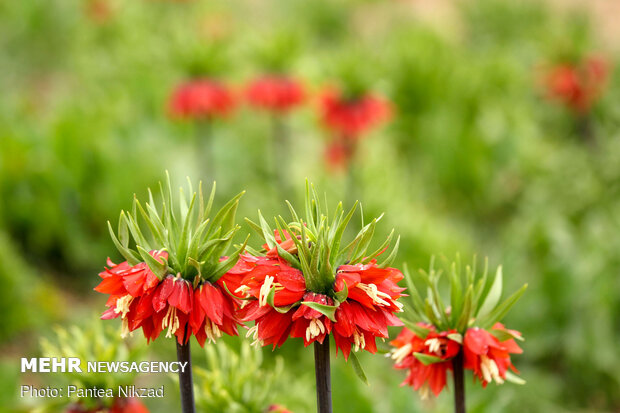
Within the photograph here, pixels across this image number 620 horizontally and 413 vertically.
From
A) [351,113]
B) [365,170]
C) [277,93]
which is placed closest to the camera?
[351,113]

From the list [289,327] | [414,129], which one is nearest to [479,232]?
[414,129]

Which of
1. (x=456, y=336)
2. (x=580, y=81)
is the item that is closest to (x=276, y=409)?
(x=456, y=336)

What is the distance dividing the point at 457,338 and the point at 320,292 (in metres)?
0.23

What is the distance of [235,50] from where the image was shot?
507 centimetres

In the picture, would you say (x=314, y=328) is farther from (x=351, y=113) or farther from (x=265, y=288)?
(x=351, y=113)

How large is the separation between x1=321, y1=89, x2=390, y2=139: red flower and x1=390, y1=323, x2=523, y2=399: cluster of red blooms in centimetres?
194

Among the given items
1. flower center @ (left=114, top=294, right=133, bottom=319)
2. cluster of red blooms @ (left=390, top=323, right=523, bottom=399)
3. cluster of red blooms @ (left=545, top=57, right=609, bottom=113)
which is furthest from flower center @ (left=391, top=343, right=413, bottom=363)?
cluster of red blooms @ (left=545, top=57, right=609, bottom=113)

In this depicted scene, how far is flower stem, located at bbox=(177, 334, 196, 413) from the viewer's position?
2.79 ft

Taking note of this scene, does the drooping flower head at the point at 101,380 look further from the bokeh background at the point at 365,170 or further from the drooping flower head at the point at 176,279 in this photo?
the drooping flower head at the point at 176,279

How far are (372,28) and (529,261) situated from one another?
16.8 ft

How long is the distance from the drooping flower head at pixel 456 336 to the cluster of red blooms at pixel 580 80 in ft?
10.0

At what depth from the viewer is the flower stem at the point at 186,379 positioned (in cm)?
85

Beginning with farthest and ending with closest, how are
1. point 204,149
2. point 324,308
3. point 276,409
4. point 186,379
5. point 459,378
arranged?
point 204,149, point 276,409, point 459,378, point 186,379, point 324,308

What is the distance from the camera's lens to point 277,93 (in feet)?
10.6
